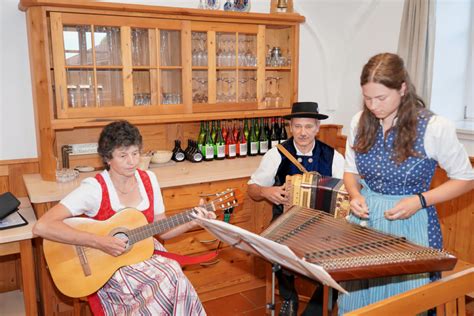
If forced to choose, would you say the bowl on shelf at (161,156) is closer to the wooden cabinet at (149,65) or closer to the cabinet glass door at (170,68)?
the wooden cabinet at (149,65)

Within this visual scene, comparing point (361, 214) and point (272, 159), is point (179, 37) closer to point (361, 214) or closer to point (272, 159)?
point (272, 159)

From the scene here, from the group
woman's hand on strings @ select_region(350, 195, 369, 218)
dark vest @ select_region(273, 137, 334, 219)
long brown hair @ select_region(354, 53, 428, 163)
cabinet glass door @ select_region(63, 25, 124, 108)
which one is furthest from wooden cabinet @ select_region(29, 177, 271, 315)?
long brown hair @ select_region(354, 53, 428, 163)

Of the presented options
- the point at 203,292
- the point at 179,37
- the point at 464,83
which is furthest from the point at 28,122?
the point at 464,83

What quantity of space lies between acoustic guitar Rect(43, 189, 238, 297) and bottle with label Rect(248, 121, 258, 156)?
1.47m

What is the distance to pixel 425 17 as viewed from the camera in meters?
2.95

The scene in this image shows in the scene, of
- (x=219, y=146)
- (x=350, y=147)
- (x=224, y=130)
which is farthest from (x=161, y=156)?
(x=350, y=147)

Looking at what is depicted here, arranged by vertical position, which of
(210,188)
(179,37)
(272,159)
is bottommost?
(210,188)

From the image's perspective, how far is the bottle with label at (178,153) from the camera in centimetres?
322

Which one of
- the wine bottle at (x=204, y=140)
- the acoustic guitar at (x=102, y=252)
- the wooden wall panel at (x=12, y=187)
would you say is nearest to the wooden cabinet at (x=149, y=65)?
the wine bottle at (x=204, y=140)

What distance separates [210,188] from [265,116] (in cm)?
77

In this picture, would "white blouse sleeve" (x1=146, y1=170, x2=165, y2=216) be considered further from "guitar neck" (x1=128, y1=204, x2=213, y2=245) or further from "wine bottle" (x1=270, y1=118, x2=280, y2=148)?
"wine bottle" (x1=270, y1=118, x2=280, y2=148)

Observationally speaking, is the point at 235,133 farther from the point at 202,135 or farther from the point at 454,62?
the point at 454,62

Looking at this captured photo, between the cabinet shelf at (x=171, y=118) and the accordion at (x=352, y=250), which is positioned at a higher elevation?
the cabinet shelf at (x=171, y=118)

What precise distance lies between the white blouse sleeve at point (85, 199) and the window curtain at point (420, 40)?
2190 millimetres
